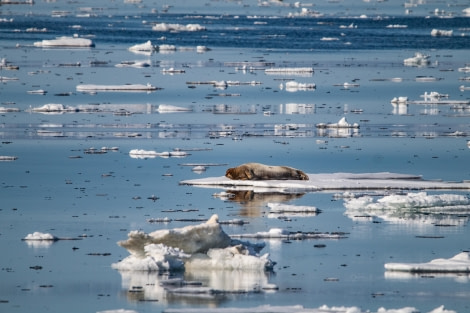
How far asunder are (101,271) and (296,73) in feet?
75.7

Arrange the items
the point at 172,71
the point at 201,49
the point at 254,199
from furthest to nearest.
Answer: the point at 201,49 → the point at 172,71 → the point at 254,199

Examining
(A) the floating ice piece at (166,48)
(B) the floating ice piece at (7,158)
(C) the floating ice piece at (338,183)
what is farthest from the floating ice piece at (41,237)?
(A) the floating ice piece at (166,48)

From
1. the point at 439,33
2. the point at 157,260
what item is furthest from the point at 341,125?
the point at 439,33

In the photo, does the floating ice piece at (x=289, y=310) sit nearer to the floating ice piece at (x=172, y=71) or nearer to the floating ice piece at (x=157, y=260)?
the floating ice piece at (x=157, y=260)

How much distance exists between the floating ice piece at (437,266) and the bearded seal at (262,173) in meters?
4.99

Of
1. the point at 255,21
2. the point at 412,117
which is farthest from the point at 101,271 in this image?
the point at 255,21

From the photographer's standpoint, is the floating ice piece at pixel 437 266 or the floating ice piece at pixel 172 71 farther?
the floating ice piece at pixel 172 71

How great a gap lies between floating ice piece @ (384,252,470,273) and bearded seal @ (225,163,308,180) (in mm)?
4991

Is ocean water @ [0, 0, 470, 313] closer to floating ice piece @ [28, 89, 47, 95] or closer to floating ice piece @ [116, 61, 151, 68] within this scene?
floating ice piece @ [28, 89, 47, 95]

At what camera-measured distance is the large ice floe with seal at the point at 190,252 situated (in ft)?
36.6

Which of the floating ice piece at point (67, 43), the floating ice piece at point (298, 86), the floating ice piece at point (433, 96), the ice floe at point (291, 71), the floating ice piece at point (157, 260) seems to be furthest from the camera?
the floating ice piece at point (67, 43)

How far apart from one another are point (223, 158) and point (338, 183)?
3010 millimetres

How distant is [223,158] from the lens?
18.7 meters

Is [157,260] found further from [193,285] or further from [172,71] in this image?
[172,71]
